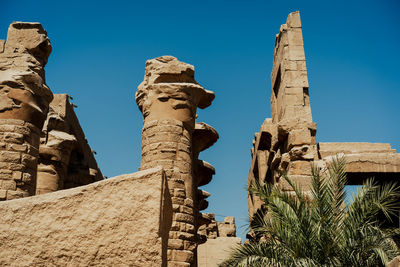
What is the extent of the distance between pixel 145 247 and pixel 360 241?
5575 millimetres

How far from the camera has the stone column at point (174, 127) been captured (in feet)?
29.9

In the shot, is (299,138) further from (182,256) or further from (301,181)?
(182,256)

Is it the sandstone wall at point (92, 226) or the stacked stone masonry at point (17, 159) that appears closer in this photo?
the sandstone wall at point (92, 226)

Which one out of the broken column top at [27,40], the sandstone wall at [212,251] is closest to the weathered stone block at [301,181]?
the broken column top at [27,40]

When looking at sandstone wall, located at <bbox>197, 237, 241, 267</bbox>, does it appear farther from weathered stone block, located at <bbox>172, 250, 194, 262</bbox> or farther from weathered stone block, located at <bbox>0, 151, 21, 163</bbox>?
weathered stone block, located at <bbox>0, 151, 21, 163</bbox>

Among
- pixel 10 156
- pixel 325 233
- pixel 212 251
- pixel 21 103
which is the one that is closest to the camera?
pixel 325 233

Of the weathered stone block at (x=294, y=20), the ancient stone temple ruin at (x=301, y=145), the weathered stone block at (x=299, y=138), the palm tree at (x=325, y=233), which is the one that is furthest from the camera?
the weathered stone block at (x=294, y=20)

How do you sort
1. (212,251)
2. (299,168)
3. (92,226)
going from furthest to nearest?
(212,251)
(299,168)
(92,226)

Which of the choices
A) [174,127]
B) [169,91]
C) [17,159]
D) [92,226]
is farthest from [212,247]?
[92,226]

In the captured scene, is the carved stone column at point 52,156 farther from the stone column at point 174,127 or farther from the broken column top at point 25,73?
the broken column top at point 25,73

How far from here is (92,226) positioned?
7.32 ft

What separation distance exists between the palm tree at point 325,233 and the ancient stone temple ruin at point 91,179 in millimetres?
2000

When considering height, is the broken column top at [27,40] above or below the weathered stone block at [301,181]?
above

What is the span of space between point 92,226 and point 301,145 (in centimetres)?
818
